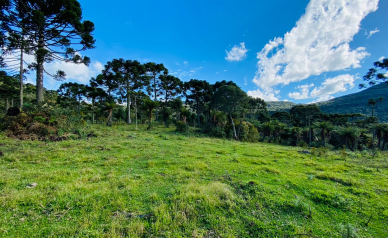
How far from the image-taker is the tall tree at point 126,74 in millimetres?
25312

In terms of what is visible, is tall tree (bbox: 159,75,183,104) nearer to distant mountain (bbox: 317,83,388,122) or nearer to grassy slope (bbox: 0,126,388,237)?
grassy slope (bbox: 0,126,388,237)

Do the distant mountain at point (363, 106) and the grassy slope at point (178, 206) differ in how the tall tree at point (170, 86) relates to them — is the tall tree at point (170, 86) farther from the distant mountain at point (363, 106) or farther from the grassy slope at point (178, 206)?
the distant mountain at point (363, 106)

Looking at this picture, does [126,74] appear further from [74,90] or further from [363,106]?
[363,106]

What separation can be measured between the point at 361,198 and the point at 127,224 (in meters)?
6.08

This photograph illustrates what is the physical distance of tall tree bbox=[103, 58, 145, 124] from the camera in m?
25.3

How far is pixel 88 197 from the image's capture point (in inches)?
135

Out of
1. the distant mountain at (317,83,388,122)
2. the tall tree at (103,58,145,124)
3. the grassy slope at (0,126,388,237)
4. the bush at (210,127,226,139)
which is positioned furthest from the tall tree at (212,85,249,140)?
the distant mountain at (317,83,388,122)

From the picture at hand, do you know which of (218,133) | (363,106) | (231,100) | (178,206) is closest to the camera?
(178,206)

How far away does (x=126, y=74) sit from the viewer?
26469mm

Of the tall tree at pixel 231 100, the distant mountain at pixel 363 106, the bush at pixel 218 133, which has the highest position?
the distant mountain at pixel 363 106

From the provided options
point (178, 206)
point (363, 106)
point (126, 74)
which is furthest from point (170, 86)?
point (363, 106)

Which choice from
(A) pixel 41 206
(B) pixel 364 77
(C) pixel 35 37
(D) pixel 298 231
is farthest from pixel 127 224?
(B) pixel 364 77

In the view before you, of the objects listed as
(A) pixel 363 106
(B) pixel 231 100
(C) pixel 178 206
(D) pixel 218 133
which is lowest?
(D) pixel 218 133

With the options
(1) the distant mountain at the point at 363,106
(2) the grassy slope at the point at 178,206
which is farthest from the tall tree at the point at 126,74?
(1) the distant mountain at the point at 363,106
